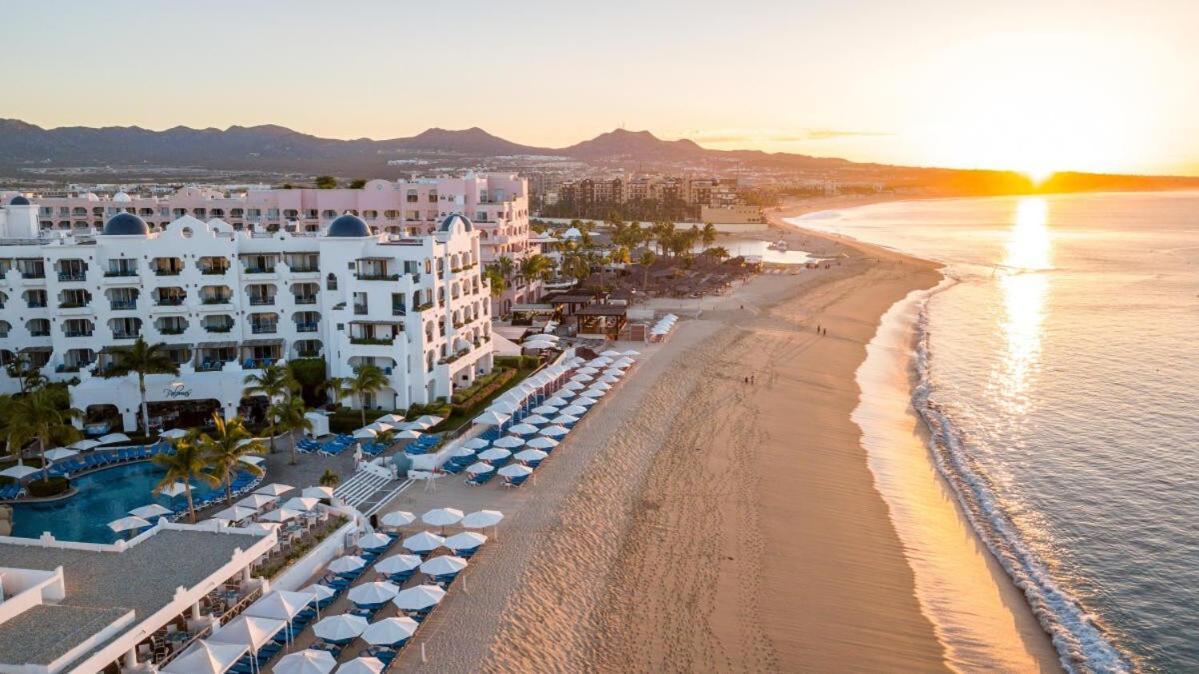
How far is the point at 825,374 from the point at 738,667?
33.3 meters

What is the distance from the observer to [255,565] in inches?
933

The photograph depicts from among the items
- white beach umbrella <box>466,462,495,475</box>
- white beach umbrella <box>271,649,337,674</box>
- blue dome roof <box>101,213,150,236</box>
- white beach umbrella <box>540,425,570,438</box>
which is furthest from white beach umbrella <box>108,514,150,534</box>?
blue dome roof <box>101,213,150,236</box>

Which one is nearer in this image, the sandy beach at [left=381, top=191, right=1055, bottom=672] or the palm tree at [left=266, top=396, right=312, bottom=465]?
the sandy beach at [left=381, top=191, right=1055, bottom=672]

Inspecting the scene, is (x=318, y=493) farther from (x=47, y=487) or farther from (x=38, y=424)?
(x=38, y=424)

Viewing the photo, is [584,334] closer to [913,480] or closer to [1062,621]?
[913,480]

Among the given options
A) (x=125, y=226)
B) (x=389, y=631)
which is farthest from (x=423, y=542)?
(x=125, y=226)

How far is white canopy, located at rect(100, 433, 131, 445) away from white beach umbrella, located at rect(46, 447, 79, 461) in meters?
1.66

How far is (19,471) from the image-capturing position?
103 feet

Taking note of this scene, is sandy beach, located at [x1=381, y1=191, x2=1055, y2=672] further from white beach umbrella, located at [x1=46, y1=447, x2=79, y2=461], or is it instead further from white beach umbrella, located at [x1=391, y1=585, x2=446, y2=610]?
white beach umbrella, located at [x1=46, y1=447, x2=79, y2=461]

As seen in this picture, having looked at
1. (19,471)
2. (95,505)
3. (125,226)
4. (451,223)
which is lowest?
(95,505)

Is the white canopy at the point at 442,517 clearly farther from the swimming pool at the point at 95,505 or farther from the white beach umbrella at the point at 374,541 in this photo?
the swimming pool at the point at 95,505

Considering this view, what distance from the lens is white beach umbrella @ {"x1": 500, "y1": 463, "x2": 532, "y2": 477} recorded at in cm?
3159

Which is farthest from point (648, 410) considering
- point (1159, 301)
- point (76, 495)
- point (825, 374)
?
point (1159, 301)

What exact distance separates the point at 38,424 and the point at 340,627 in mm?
19451
